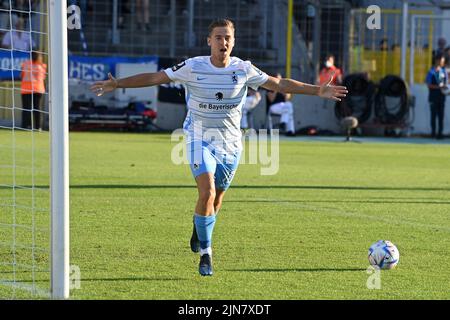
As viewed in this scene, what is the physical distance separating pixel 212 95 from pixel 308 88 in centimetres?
86

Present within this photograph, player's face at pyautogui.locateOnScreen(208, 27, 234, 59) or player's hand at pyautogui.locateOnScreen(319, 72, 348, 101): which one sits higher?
player's face at pyautogui.locateOnScreen(208, 27, 234, 59)

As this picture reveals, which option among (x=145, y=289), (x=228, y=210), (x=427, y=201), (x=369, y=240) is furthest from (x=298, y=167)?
(x=145, y=289)

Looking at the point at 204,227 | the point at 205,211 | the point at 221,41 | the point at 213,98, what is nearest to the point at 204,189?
the point at 205,211

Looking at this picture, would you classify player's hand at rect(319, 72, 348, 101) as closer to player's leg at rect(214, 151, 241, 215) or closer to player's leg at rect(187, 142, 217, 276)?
player's leg at rect(214, 151, 241, 215)

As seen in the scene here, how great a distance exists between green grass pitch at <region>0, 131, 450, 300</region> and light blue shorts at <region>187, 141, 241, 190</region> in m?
0.72

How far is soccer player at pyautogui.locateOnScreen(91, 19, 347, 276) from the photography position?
8602 millimetres

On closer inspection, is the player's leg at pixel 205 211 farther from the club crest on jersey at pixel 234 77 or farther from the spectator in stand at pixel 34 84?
the spectator in stand at pixel 34 84

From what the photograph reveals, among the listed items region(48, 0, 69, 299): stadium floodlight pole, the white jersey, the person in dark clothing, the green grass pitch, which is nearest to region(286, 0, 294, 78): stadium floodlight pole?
the person in dark clothing

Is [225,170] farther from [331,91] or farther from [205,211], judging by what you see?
[331,91]

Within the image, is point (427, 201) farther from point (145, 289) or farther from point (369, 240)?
point (145, 289)

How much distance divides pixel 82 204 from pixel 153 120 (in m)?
15.6

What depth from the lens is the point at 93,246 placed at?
9.59 m

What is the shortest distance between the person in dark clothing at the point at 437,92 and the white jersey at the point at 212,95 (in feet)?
63.8

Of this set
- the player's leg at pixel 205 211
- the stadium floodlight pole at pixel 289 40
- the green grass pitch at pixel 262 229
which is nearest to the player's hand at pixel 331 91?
the player's leg at pixel 205 211
